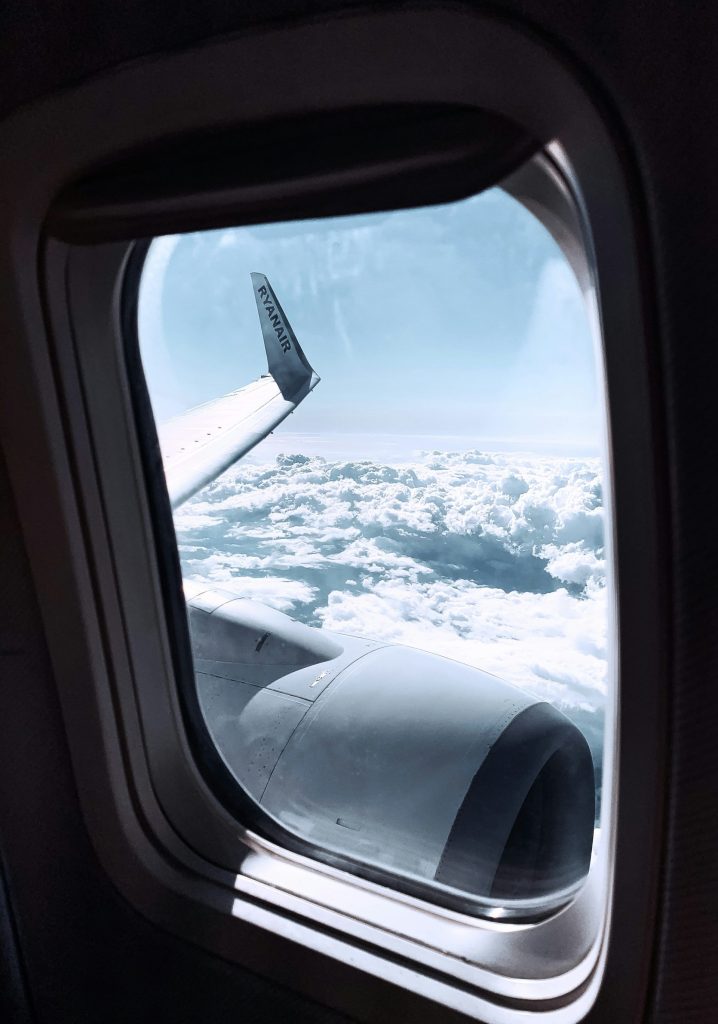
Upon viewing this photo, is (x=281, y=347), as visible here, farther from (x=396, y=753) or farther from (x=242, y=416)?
(x=396, y=753)

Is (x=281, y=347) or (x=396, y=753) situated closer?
(x=281, y=347)

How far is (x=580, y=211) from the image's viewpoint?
0.76 m


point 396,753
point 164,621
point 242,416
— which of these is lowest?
point 396,753

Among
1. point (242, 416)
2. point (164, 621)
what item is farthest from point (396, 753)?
point (242, 416)

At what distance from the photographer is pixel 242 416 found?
1631mm

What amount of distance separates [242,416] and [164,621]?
0.50 m

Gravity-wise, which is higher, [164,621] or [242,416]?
[242,416]

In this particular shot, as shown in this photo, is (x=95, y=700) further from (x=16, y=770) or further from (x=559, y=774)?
(x=559, y=774)

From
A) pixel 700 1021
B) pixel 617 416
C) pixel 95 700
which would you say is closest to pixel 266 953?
pixel 95 700

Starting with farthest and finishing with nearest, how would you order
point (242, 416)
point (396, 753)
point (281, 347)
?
point (242, 416), point (396, 753), point (281, 347)

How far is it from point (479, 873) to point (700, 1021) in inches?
18.1

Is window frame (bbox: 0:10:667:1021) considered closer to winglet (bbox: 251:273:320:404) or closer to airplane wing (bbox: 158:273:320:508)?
airplane wing (bbox: 158:273:320:508)

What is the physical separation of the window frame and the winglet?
24 centimetres

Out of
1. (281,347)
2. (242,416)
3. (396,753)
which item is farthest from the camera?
(242,416)
